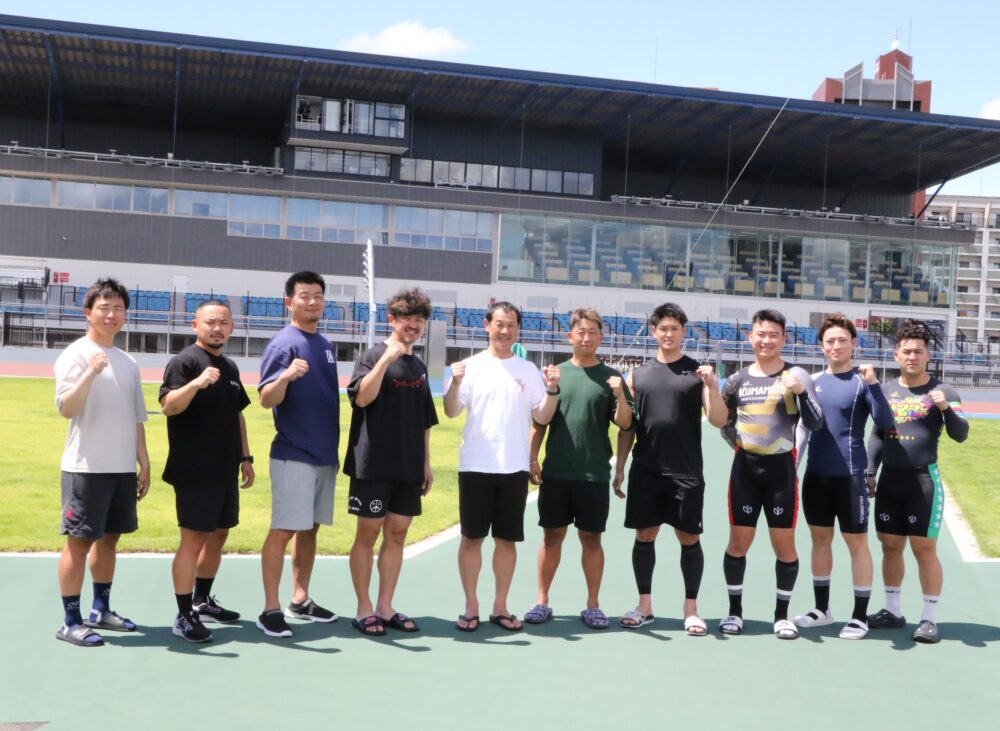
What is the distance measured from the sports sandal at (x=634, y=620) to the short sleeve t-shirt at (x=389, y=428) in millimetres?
1490

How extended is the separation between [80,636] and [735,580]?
12.1 feet

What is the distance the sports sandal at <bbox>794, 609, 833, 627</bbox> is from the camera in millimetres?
6141

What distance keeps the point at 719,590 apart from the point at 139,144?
145 feet

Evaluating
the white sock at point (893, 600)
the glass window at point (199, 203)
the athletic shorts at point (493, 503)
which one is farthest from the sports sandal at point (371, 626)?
the glass window at point (199, 203)

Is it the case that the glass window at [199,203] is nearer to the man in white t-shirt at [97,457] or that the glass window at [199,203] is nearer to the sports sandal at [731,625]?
the man in white t-shirt at [97,457]

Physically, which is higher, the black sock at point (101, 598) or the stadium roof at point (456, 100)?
the stadium roof at point (456, 100)

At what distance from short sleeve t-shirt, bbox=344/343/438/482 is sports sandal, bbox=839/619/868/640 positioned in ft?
8.72

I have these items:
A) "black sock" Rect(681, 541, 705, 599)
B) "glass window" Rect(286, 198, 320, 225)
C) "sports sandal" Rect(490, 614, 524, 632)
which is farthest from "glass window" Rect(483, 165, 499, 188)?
"sports sandal" Rect(490, 614, 524, 632)

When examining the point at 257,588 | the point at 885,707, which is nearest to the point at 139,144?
the point at 257,588

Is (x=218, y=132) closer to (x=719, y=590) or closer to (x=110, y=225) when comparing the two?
(x=110, y=225)

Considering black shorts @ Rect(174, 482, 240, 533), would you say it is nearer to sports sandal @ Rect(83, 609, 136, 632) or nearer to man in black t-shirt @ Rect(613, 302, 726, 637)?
sports sandal @ Rect(83, 609, 136, 632)

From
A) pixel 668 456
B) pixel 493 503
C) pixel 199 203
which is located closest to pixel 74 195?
pixel 199 203

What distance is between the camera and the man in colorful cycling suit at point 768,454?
19.6ft

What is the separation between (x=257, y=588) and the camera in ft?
21.9
